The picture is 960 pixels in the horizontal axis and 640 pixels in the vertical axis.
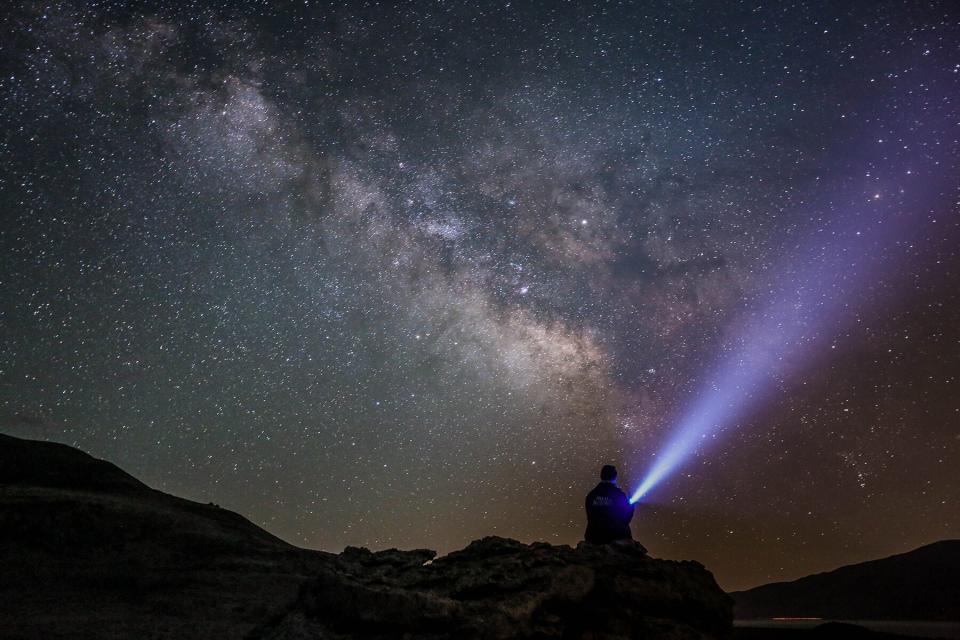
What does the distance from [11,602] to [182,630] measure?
16.8 ft

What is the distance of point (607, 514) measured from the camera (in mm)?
11078

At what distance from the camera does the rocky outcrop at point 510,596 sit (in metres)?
8.23

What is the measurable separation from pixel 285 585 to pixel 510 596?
13.9m

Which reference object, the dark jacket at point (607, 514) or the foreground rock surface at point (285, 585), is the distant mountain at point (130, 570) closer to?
the foreground rock surface at point (285, 585)

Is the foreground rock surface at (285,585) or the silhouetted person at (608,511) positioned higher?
the silhouetted person at (608,511)

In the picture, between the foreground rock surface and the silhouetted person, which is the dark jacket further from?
the foreground rock surface

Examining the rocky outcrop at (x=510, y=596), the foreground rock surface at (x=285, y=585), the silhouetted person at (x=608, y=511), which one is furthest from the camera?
the silhouetted person at (x=608, y=511)

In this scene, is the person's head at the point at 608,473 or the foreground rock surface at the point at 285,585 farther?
the person's head at the point at 608,473

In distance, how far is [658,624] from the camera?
9586mm

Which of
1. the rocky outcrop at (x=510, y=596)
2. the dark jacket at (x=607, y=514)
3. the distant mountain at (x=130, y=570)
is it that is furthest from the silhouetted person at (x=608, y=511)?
the distant mountain at (x=130, y=570)

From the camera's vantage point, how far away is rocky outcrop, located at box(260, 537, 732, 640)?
823cm

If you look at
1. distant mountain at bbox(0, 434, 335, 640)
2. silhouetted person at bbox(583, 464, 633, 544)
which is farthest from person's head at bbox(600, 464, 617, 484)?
distant mountain at bbox(0, 434, 335, 640)

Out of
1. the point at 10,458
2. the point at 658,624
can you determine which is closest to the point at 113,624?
the point at 658,624

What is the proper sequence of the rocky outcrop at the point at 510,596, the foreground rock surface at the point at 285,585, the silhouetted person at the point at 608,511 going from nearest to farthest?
the rocky outcrop at the point at 510,596 → the foreground rock surface at the point at 285,585 → the silhouetted person at the point at 608,511
